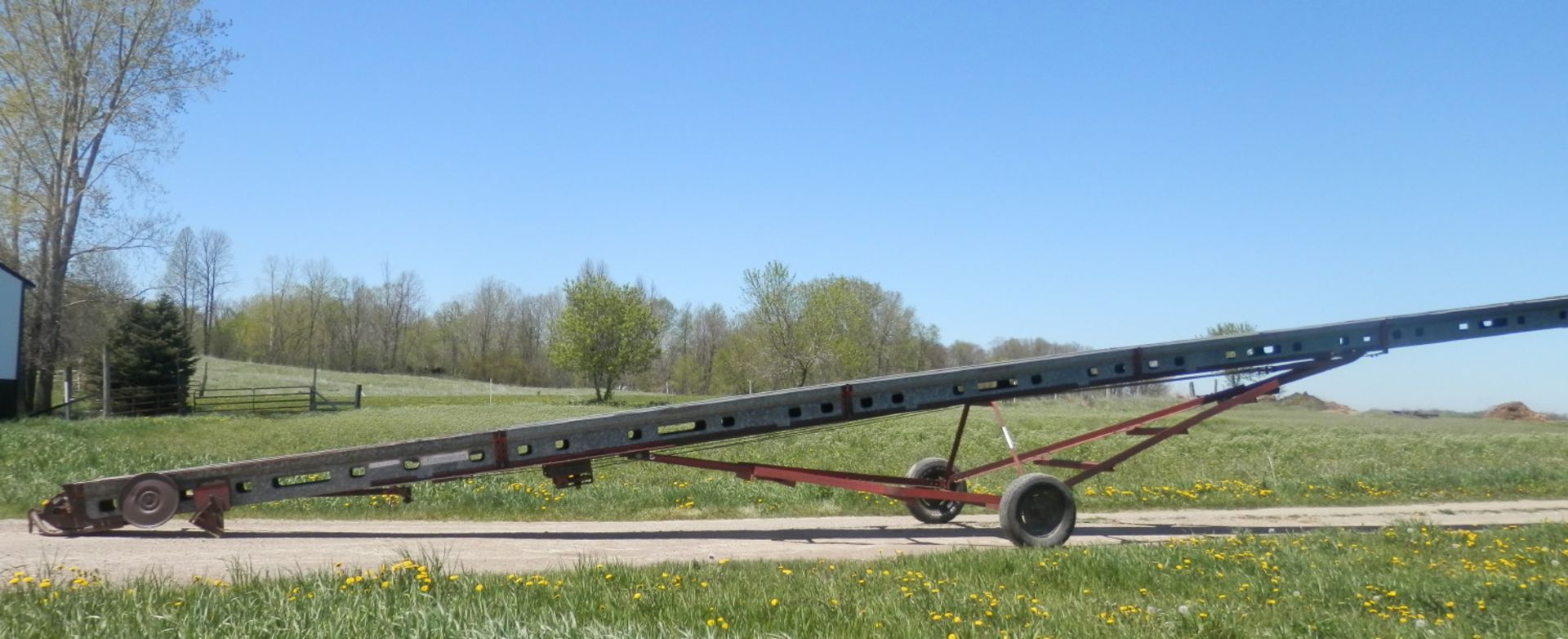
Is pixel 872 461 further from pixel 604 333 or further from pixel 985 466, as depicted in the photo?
pixel 604 333

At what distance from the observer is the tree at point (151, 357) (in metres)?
52.5

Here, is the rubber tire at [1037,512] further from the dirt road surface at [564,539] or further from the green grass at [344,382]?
the green grass at [344,382]

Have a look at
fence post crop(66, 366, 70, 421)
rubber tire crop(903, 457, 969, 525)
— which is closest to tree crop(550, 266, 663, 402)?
fence post crop(66, 366, 70, 421)

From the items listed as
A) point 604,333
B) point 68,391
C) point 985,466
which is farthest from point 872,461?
point 604,333

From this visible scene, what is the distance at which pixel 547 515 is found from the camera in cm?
1309

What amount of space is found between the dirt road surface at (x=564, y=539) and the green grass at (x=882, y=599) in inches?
32.9

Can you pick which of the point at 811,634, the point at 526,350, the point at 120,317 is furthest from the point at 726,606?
the point at 526,350

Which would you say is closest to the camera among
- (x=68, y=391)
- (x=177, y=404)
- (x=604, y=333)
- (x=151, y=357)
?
(x=68, y=391)

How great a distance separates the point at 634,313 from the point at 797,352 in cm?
1392

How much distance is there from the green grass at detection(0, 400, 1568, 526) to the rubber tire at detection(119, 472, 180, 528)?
2.13 meters

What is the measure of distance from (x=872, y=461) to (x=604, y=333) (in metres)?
57.0

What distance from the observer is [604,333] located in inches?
3150

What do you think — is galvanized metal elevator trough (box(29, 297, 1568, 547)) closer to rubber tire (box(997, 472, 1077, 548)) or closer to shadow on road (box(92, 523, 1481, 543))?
rubber tire (box(997, 472, 1077, 548))

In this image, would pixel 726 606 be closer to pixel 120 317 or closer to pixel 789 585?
pixel 789 585
